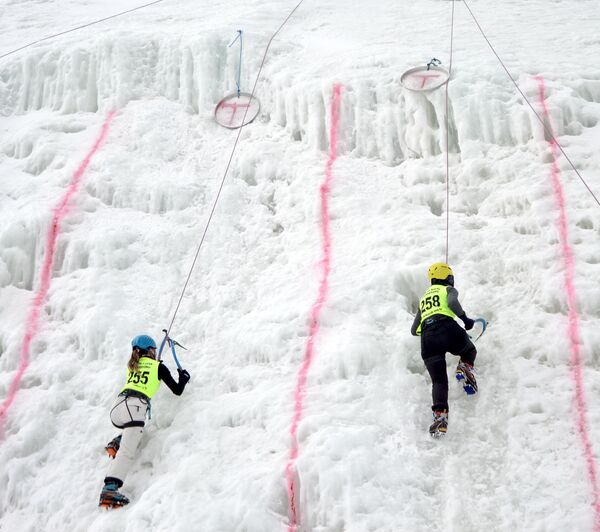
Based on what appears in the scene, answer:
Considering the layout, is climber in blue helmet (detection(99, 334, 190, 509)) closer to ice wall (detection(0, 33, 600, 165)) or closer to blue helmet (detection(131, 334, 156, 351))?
blue helmet (detection(131, 334, 156, 351))

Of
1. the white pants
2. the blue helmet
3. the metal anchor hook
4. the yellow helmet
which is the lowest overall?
the white pants

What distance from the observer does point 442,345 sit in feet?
16.9

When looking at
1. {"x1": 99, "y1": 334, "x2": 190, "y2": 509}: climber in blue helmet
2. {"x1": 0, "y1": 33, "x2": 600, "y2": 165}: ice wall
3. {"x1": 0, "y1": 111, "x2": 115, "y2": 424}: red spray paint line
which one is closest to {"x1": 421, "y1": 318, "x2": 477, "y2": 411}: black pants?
{"x1": 99, "y1": 334, "x2": 190, "y2": 509}: climber in blue helmet

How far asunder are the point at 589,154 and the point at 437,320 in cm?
340

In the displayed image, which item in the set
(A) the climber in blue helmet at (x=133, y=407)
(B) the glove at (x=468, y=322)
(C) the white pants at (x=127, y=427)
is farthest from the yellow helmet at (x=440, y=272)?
(C) the white pants at (x=127, y=427)

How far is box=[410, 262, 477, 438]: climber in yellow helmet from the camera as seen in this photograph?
4949 millimetres

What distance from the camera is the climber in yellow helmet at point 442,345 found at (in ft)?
16.2

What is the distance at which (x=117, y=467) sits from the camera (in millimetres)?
4973

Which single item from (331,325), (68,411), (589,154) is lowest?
(68,411)

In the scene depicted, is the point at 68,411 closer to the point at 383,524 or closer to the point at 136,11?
the point at 383,524

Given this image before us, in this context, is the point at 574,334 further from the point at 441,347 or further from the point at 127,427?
the point at 127,427

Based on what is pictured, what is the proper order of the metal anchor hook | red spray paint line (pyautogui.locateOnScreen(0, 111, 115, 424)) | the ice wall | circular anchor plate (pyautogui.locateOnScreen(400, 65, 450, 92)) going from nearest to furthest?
1. red spray paint line (pyautogui.locateOnScreen(0, 111, 115, 424))
2. the ice wall
3. circular anchor plate (pyautogui.locateOnScreen(400, 65, 450, 92))
4. the metal anchor hook

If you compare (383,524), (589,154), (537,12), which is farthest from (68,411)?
(537,12)

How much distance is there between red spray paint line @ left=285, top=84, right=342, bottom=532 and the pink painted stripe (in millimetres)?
2126
